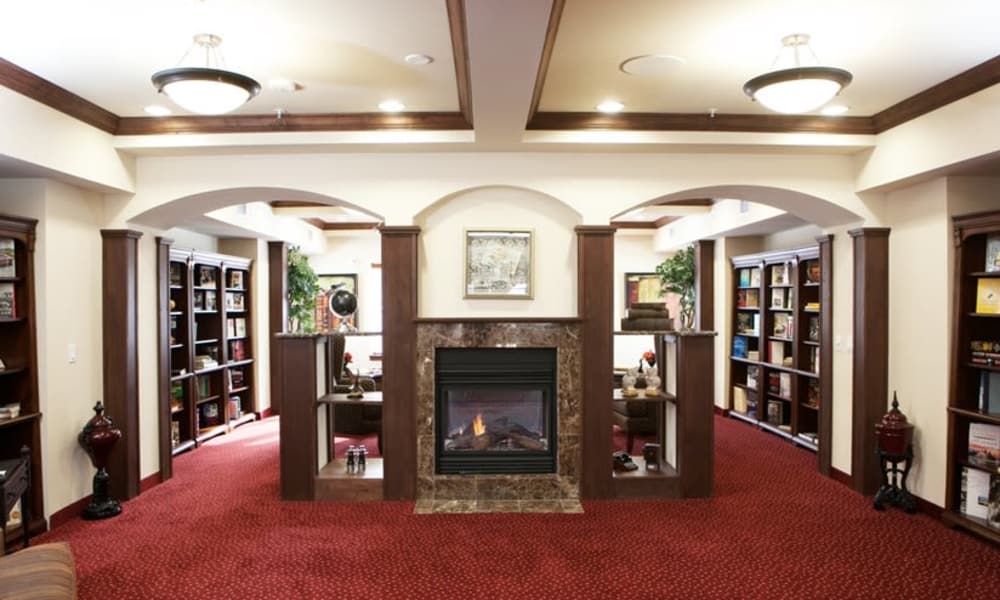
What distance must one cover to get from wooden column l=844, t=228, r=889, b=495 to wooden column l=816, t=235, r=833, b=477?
40 cm

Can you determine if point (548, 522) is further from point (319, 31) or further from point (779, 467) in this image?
point (319, 31)

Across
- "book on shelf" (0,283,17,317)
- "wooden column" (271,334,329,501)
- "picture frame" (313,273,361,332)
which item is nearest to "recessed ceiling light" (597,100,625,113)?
"wooden column" (271,334,329,501)

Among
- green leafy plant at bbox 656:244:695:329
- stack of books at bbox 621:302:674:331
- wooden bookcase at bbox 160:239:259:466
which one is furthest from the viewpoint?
green leafy plant at bbox 656:244:695:329

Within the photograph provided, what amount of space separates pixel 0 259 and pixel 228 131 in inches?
65.7

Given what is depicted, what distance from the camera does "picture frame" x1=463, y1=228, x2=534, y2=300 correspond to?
15.6ft

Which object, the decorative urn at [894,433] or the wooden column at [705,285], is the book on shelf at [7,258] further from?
the wooden column at [705,285]

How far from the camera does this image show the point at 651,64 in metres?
3.44

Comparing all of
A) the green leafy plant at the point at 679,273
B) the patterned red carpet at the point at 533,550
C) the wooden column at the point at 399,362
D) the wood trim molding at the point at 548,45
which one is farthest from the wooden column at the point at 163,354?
the green leafy plant at the point at 679,273

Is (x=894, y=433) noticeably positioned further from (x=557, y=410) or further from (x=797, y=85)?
(x=797, y=85)

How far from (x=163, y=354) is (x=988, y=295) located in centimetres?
622

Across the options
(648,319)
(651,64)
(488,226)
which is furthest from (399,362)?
(651,64)

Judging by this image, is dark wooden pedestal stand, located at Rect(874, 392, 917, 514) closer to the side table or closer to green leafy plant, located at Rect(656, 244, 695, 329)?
green leafy plant, located at Rect(656, 244, 695, 329)

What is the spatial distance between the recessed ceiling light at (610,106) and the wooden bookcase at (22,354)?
3880mm

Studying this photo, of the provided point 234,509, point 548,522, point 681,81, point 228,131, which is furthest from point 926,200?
point 234,509
